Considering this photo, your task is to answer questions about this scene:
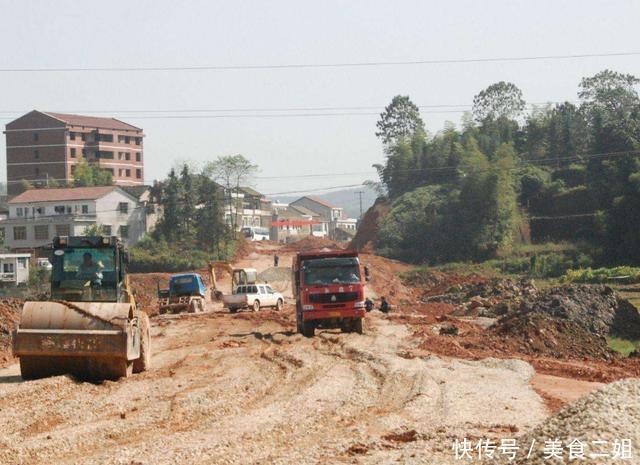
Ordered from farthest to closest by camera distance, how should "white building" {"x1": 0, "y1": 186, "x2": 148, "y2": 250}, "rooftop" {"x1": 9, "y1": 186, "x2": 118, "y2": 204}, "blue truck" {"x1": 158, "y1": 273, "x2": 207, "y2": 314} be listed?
1. "rooftop" {"x1": 9, "y1": 186, "x2": 118, "y2": 204}
2. "white building" {"x1": 0, "y1": 186, "x2": 148, "y2": 250}
3. "blue truck" {"x1": 158, "y1": 273, "x2": 207, "y2": 314}

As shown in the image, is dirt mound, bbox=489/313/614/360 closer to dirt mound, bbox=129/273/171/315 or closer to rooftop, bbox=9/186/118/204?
dirt mound, bbox=129/273/171/315

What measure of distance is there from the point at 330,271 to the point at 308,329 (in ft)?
6.65

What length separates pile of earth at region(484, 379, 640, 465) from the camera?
33.8 ft

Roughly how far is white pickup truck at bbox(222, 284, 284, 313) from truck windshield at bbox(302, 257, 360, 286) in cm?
2119

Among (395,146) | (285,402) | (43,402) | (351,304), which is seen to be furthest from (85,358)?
(395,146)

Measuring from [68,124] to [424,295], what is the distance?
83.9 m

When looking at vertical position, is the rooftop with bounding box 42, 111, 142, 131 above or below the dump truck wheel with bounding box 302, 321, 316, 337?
above

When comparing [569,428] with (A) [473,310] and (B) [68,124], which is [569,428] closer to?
(A) [473,310]

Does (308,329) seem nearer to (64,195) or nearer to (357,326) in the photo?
(357,326)

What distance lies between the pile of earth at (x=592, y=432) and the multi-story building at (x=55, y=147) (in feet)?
429

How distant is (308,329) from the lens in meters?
33.8

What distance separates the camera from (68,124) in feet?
461

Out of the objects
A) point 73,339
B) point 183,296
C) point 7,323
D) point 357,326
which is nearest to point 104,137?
point 183,296

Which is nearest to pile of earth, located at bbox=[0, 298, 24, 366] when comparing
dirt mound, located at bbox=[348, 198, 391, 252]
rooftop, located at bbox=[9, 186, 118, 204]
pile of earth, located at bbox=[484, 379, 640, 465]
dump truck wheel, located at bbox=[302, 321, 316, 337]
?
dump truck wheel, located at bbox=[302, 321, 316, 337]
